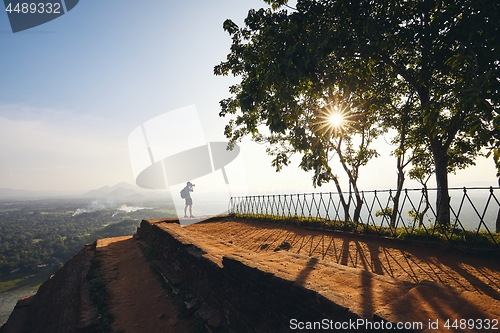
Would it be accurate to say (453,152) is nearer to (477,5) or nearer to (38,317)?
(477,5)

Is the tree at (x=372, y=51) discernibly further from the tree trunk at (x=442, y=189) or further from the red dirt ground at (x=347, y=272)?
the red dirt ground at (x=347, y=272)

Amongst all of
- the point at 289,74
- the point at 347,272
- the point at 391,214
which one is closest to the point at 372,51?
the point at 289,74

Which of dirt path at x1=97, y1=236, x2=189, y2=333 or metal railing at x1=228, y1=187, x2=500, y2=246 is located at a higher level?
metal railing at x1=228, y1=187, x2=500, y2=246

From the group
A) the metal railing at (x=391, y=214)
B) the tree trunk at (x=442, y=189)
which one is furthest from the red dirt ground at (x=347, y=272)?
the tree trunk at (x=442, y=189)

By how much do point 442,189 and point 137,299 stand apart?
9905 mm

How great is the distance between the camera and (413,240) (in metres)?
6.88

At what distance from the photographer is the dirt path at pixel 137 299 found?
6.05 metres

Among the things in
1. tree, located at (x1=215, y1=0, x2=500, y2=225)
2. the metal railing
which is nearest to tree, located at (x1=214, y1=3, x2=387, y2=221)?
tree, located at (x1=215, y1=0, x2=500, y2=225)

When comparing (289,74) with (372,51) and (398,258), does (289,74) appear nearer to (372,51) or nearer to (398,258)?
(372,51)

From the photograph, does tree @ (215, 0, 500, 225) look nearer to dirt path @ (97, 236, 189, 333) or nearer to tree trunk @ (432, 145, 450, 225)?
tree trunk @ (432, 145, 450, 225)

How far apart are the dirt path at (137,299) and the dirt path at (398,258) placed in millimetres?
3069

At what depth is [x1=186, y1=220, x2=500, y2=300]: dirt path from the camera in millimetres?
4461

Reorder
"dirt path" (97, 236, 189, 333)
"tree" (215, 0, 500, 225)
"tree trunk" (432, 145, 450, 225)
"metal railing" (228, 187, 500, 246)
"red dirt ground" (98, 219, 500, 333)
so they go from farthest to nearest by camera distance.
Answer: "tree trunk" (432, 145, 450, 225), "metal railing" (228, 187, 500, 246), "dirt path" (97, 236, 189, 333), "tree" (215, 0, 500, 225), "red dirt ground" (98, 219, 500, 333)

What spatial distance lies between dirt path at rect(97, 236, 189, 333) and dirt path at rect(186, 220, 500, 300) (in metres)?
3.07
